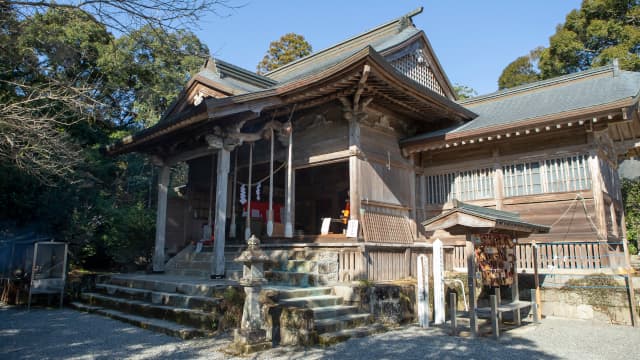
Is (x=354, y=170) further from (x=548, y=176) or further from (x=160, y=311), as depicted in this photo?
(x=160, y=311)

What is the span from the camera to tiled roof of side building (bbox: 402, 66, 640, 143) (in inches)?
360

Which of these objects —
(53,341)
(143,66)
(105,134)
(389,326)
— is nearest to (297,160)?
(389,326)

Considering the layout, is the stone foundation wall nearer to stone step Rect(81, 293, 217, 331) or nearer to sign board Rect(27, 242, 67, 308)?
stone step Rect(81, 293, 217, 331)

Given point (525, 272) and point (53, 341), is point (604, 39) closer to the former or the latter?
point (525, 272)

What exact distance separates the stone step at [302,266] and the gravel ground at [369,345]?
7.20 feet

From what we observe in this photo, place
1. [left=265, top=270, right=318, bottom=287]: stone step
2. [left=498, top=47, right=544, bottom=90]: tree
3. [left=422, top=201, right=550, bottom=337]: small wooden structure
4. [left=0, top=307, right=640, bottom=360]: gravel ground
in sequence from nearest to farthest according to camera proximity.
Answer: [left=0, top=307, right=640, bottom=360]: gravel ground, [left=422, top=201, right=550, bottom=337]: small wooden structure, [left=265, top=270, right=318, bottom=287]: stone step, [left=498, top=47, right=544, bottom=90]: tree

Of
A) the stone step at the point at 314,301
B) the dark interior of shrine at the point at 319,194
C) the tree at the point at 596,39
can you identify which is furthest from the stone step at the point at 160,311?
the tree at the point at 596,39

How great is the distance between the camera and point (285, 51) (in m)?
31.8

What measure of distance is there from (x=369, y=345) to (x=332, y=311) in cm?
101

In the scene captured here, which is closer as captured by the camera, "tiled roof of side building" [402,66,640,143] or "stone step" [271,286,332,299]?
"stone step" [271,286,332,299]

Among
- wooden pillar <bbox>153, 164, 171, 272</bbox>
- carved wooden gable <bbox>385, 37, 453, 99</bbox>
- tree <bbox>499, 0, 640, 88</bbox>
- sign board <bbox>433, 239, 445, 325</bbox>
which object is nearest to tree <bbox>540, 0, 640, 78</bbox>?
tree <bbox>499, 0, 640, 88</bbox>

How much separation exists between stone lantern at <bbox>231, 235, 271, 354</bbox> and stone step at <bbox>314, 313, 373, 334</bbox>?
2.77ft

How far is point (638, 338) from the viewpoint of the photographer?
6699 mm

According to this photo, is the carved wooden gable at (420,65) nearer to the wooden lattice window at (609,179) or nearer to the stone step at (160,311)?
the wooden lattice window at (609,179)
